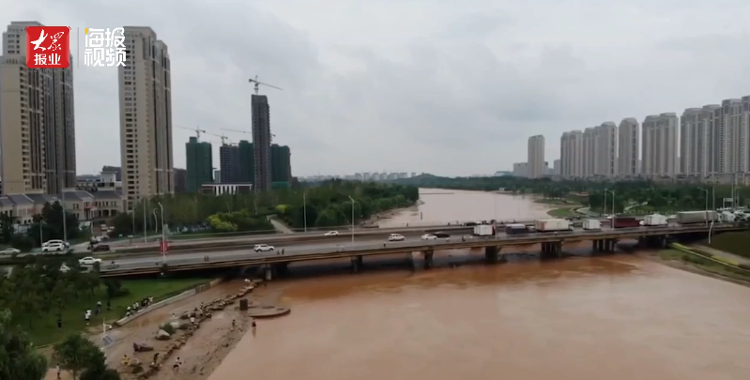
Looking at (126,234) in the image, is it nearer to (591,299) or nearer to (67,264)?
(67,264)

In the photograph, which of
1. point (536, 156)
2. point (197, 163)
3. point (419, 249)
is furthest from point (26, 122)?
point (536, 156)

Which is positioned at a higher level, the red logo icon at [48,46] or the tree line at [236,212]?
the red logo icon at [48,46]

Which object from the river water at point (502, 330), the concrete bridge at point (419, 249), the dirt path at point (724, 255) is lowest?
the river water at point (502, 330)

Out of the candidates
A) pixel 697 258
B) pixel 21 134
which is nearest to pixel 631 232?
pixel 697 258

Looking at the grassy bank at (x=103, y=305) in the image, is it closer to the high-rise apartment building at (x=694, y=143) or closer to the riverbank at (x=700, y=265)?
the riverbank at (x=700, y=265)

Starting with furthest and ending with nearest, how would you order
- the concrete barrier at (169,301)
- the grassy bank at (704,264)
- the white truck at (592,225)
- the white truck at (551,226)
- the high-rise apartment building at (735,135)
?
the high-rise apartment building at (735,135) → the white truck at (592,225) → the white truck at (551,226) → the grassy bank at (704,264) → the concrete barrier at (169,301)

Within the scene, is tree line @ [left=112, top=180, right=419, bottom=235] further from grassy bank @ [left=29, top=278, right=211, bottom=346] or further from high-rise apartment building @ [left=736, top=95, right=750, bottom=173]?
high-rise apartment building @ [left=736, top=95, right=750, bottom=173]

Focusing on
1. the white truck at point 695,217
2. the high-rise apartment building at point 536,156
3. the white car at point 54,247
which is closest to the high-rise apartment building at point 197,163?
the white car at point 54,247
